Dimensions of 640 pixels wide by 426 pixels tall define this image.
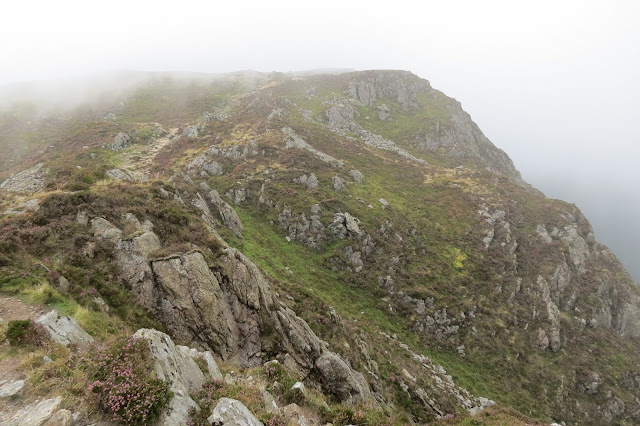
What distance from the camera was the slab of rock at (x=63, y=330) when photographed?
9531 millimetres

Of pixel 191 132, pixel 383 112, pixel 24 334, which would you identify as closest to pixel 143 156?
pixel 191 132

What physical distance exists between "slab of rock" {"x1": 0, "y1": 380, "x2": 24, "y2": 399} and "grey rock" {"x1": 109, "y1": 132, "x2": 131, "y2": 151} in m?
55.1

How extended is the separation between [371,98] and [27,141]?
8910 centimetres

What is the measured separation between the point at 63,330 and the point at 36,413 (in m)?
3.71

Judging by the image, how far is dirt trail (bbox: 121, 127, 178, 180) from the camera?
45.8 metres

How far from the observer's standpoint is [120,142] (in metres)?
54.4

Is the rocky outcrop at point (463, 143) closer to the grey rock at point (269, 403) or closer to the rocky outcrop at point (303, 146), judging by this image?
the rocky outcrop at point (303, 146)

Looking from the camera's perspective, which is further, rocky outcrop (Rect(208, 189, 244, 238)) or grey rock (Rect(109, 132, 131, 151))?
grey rock (Rect(109, 132, 131, 151))

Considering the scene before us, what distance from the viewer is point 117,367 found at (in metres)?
7.83

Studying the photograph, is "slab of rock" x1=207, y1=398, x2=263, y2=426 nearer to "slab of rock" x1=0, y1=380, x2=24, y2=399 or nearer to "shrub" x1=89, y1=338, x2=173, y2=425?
"shrub" x1=89, y1=338, x2=173, y2=425

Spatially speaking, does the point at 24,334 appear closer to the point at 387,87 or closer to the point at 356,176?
the point at 356,176

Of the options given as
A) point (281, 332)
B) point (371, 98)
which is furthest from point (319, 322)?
point (371, 98)

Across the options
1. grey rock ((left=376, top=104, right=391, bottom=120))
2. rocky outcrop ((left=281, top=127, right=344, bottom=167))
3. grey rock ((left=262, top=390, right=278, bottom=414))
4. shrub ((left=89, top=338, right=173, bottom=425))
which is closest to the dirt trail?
rocky outcrop ((left=281, top=127, right=344, bottom=167))

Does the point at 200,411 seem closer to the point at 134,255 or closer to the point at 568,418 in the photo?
the point at 134,255
